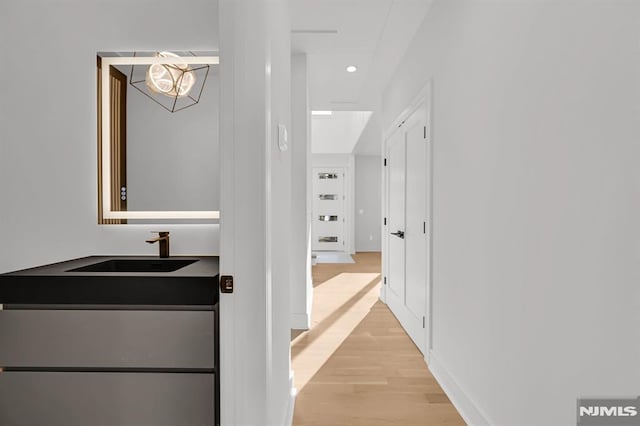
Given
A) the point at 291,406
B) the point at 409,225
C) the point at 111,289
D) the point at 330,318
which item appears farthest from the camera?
the point at 330,318

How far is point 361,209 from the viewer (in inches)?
406

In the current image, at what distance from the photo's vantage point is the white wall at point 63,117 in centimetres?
204

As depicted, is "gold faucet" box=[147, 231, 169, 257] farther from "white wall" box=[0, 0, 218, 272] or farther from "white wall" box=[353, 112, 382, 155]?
"white wall" box=[353, 112, 382, 155]

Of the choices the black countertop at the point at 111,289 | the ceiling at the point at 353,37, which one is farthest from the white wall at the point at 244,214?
the ceiling at the point at 353,37

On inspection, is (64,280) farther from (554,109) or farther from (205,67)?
(554,109)

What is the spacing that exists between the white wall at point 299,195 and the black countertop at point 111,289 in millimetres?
2224

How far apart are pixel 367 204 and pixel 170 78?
8.50 meters

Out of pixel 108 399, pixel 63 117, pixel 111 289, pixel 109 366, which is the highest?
pixel 63 117

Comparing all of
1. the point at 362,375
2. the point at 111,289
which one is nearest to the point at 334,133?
the point at 362,375

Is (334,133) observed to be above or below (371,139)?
above

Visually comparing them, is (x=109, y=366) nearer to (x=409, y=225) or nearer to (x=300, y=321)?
(x=300, y=321)

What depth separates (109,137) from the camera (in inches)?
83.0

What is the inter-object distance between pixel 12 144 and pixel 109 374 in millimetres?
1433

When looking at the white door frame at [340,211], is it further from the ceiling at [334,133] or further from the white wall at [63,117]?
the white wall at [63,117]
